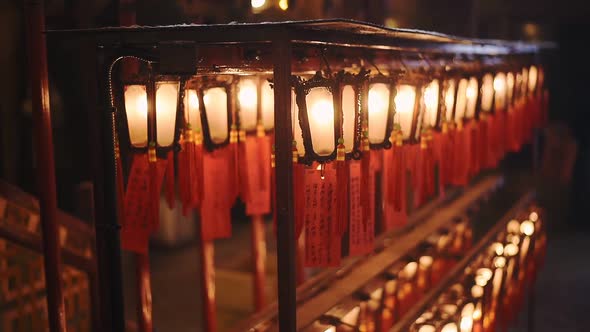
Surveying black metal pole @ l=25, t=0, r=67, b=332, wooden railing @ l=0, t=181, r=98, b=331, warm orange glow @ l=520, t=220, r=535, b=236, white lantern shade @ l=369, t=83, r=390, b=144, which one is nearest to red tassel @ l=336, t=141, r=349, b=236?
white lantern shade @ l=369, t=83, r=390, b=144

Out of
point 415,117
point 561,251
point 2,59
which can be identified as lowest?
point 561,251

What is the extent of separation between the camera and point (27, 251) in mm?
6582

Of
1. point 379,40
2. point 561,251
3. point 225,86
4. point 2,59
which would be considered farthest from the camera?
point 561,251

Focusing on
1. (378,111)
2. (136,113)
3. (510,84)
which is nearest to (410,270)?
(378,111)

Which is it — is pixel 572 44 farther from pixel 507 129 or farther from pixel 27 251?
pixel 27 251

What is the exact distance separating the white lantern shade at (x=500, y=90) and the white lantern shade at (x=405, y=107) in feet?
11.0

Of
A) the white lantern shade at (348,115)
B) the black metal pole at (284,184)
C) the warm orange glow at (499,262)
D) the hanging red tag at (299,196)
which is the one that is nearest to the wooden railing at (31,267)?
the hanging red tag at (299,196)

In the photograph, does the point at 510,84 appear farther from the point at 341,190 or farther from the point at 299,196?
the point at 299,196

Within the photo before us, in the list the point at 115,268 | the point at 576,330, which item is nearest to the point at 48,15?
the point at 115,268

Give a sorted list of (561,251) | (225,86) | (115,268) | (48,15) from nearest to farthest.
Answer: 1. (115,268)
2. (225,86)
3. (48,15)
4. (561,251)

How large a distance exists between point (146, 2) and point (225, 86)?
3.81ft

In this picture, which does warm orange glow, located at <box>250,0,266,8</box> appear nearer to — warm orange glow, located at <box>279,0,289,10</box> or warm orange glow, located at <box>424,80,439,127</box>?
warm orange glow, located at <box>279,0,289,10</box>

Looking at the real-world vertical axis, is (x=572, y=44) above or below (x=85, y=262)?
above

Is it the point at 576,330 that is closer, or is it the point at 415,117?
the point at 415,117
